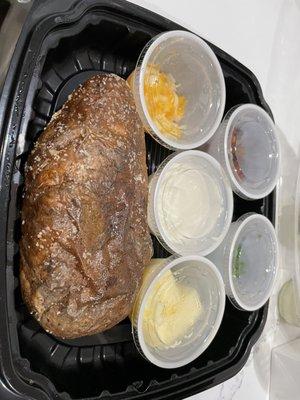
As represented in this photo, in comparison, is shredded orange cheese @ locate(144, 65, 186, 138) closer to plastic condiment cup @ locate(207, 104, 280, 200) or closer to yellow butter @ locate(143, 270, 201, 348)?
plastic condiment cup @ locate(207, 104, 280, 200)

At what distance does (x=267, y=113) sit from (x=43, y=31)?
2.16 feet

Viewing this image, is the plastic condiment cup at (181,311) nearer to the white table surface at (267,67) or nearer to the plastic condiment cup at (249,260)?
the plastic condiment cup at (249,260)

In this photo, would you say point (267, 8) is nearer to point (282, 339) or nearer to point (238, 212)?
point (238, 212)

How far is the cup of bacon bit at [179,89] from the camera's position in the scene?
117 centimetres

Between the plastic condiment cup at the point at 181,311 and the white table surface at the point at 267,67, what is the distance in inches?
8.5

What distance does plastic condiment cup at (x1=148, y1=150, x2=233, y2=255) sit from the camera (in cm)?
120

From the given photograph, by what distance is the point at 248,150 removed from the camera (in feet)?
4.58

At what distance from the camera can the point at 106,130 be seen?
1052 mm

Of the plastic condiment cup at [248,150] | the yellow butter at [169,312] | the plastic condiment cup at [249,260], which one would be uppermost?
the plastic condiment cup at [248,150]

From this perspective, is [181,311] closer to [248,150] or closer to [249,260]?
[249,260]

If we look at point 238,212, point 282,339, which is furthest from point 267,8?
point 282,339

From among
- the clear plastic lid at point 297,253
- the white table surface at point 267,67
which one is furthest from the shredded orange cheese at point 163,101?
the clear plastic lid at point 297,253

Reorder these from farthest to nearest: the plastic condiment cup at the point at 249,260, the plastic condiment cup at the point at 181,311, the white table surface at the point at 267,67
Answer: the white table surface at the point at 267,67, the plastic condiment cup at the point at 249,260, the plastic condiment cup at the point at 181,311

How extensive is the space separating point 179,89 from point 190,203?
0.26 m
